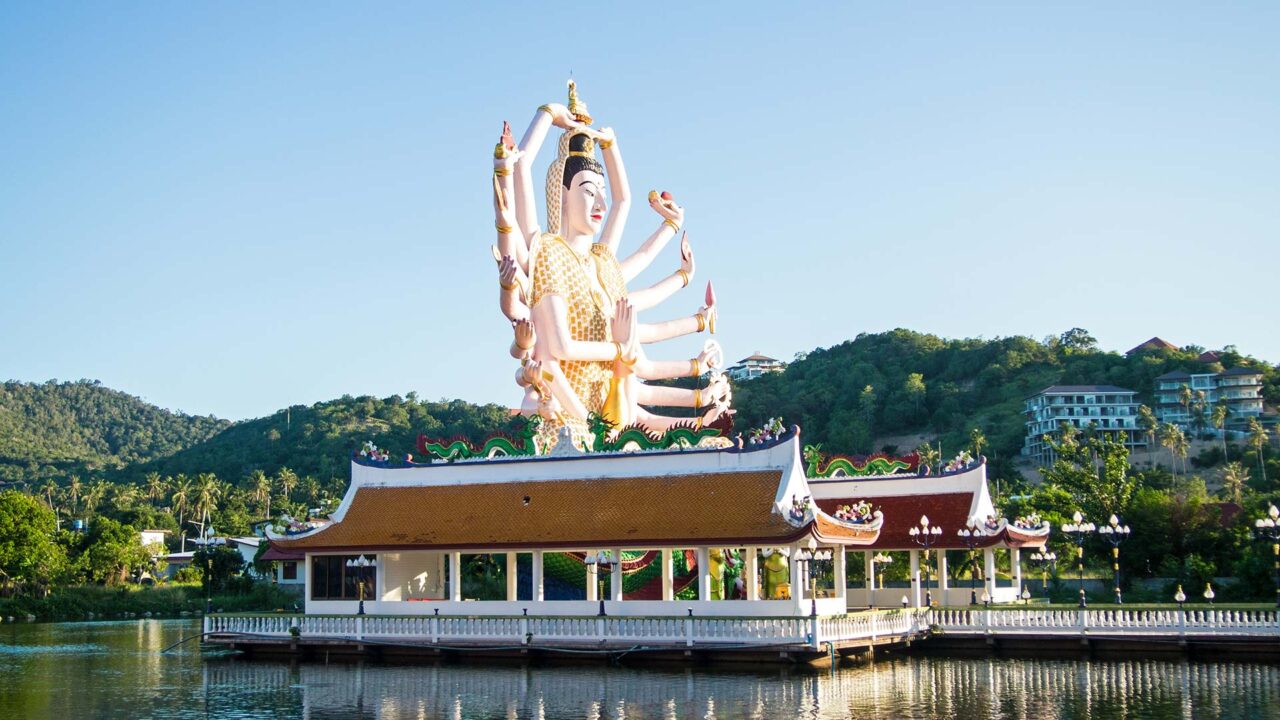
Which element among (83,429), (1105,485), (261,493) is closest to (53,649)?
(1105,485)

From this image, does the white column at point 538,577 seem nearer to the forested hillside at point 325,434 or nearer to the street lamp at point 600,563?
the street lamp at point 600,563

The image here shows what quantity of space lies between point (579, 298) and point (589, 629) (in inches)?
444

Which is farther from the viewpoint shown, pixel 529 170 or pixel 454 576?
pixel 529 170

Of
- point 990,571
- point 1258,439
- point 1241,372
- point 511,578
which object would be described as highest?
point 1241,372

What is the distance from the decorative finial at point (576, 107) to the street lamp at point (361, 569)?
14.1 metres

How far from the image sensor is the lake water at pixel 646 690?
2066cm

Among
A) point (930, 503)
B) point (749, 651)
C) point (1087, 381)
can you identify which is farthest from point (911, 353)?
point (749, 651)

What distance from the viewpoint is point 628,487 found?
29.4 meters

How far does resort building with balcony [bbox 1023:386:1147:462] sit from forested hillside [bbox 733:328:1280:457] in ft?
6.32

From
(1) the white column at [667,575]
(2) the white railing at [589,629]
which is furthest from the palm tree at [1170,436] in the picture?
(1) the white column at [667,575]

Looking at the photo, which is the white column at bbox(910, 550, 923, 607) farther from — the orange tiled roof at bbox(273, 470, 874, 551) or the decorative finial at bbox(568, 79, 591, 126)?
the decorative finial at bbox(568, 79, 591, 126)

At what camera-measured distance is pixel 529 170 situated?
116ft

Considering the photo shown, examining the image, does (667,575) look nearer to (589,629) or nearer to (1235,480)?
(589,629)

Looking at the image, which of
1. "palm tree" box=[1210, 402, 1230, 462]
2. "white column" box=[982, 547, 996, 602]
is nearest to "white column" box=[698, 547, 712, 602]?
"white column" box=[982, 547, 996, 602]
